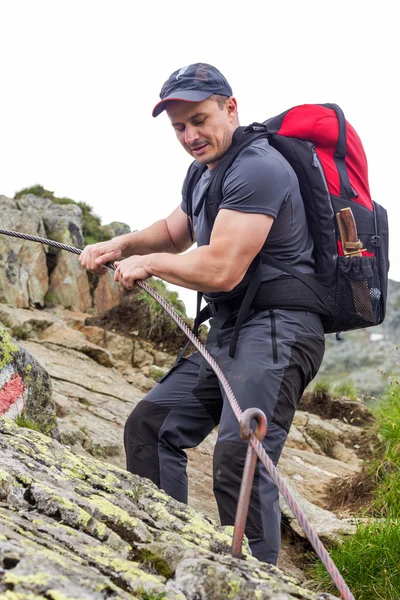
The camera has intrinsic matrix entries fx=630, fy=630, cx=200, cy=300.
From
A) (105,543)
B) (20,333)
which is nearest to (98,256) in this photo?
(105,543)

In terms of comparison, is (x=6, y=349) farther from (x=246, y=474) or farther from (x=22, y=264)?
(x=22, y=264)

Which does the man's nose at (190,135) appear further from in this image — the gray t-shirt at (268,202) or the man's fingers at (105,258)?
the man's fingers at (105,258)

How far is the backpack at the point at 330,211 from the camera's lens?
4195mm

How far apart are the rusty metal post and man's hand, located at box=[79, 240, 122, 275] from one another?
2.51m

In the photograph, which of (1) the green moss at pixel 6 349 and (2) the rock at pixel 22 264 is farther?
(2) the rock at pixel 22 264

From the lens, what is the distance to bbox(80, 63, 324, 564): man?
370cm

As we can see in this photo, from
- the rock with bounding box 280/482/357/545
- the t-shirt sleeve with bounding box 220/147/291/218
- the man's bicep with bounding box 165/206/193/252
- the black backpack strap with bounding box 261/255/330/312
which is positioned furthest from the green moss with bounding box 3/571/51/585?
the rock with bounding box 280/482/357/545

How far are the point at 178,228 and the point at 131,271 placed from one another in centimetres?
125

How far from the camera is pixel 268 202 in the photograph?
3.85 metres

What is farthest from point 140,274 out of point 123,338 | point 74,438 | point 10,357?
point 123,338

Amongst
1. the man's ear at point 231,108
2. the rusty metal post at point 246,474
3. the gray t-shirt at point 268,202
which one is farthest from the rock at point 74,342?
the rusty metal post at point 246,474

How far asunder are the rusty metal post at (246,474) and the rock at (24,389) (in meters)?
2.86

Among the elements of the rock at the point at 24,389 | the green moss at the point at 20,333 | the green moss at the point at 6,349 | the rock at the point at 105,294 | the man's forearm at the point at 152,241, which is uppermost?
the man's forearm at the point at 152,241

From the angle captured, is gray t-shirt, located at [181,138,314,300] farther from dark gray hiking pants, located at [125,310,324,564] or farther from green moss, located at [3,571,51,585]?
green moss, located at [3,571,51,585]
